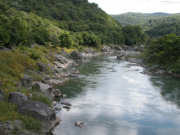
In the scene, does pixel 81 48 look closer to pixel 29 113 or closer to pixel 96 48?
pixel 96 48

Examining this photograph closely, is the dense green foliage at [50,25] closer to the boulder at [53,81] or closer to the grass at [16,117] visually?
the boulder at [53,81]

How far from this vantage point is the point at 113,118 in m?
17.4

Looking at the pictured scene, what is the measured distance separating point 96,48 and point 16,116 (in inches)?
2928

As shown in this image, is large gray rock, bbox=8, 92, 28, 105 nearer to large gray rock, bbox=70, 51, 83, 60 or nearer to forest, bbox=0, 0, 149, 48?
forest, bbox=0, 0, 149, 48

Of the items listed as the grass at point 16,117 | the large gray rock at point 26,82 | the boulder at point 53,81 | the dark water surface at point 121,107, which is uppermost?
the large gray rock at point 26,82

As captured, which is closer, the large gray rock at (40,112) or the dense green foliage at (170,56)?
the large gray rock at (40,112)

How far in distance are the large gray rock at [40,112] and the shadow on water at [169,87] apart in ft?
48.9

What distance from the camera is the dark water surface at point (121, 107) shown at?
1545 centimetres

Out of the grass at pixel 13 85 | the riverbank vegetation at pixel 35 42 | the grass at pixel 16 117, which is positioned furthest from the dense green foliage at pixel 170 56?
the grass at pixel 16 117

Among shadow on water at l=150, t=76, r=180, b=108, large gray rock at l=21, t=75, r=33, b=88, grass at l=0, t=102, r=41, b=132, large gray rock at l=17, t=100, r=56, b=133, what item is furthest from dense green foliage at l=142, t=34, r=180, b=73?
grass at l=0, t=102, r=41, b=132

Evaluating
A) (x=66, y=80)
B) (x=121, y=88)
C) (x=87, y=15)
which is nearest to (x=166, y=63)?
(x=121, y=88)

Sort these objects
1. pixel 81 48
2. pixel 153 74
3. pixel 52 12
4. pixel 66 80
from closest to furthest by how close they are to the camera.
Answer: pixel 66 80 < pixel 153 74 < pixel 81 48 < pixel 52 12

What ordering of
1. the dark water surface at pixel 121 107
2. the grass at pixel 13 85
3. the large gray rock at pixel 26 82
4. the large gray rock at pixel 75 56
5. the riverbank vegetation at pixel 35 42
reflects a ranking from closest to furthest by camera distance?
the grass at pixel 13 85 < the dark water surface at pixel 121 107 < the riverbank vegetation at pixel 35 42 < the large gray rock at pixel 26 82 < the large gray rock at pixel 75 56

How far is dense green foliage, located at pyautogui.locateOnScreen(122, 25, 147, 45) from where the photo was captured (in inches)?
4592
